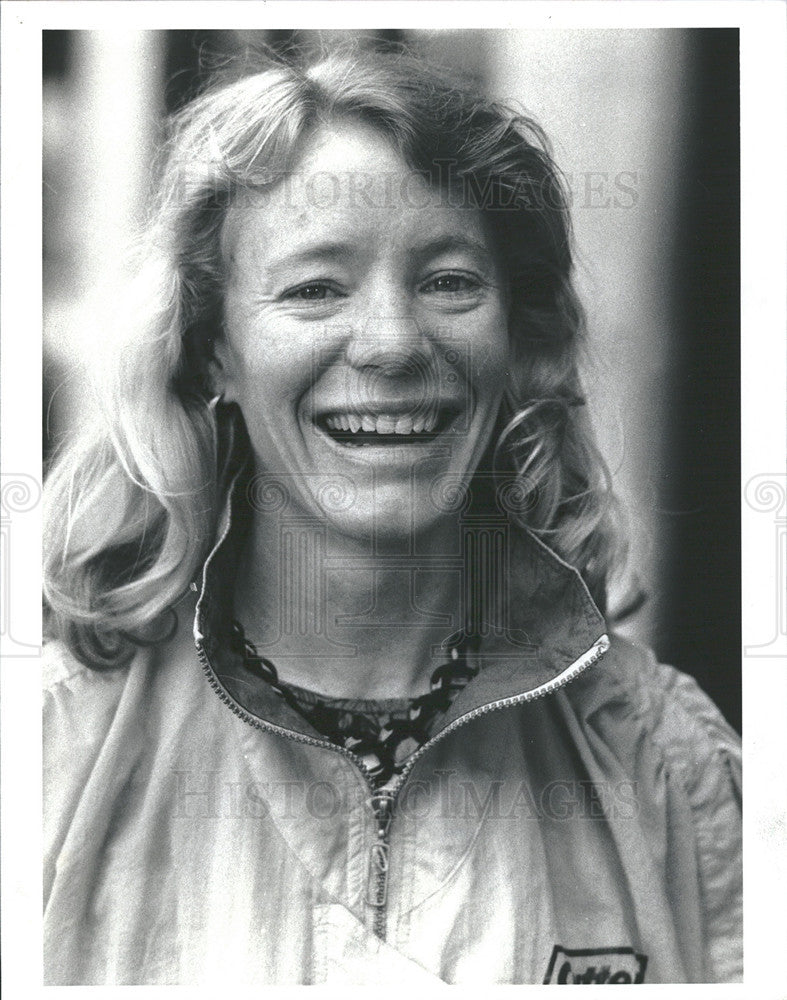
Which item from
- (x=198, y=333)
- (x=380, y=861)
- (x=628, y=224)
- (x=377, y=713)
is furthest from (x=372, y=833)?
(x=628, y=224)

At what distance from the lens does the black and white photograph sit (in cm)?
221

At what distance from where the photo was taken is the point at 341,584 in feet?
7.35

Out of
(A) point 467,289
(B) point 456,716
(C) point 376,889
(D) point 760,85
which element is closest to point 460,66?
(A) point 467,289

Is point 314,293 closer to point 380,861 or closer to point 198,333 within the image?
point 198,333

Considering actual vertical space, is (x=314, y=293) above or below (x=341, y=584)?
above

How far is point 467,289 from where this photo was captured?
222 centimetres

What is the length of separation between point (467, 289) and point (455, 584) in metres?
0.60

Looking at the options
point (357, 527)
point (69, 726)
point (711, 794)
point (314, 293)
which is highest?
point (314, 293)

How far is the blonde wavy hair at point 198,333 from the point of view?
2211 millimetres

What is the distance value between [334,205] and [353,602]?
805mm

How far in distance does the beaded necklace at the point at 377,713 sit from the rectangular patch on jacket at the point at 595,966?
0.52 metres

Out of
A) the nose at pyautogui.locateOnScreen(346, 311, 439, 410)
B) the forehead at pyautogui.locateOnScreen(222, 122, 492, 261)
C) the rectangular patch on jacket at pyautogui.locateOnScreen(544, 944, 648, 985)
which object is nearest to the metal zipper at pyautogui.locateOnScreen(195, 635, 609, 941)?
the rectangular patch on jacket at pyautogui.locateOnScreen(544, 944, 648, 985)

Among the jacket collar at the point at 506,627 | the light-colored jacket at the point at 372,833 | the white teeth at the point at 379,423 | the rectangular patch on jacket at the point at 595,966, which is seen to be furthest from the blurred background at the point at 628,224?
the rectangular patch on jacket at the point at 595,966

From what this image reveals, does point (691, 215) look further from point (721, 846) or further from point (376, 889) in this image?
point (376, 889)
